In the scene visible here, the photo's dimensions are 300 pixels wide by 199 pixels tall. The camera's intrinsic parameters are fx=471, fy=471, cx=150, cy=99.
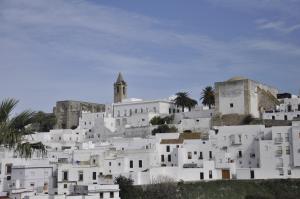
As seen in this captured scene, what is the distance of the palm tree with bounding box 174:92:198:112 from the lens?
72438mm

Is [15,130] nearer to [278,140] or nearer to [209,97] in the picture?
[278,140]

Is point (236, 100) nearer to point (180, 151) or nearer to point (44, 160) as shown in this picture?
point (180, 151)

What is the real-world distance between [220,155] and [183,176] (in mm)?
5813

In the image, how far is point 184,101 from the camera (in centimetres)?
7244

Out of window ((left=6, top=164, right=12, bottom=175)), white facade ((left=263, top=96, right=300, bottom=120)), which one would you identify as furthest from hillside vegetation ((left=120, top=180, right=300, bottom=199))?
white facade ((left=263, top=96, right=300, bottom=120))

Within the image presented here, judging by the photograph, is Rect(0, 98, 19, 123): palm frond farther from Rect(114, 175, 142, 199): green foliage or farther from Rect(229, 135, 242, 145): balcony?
Rect(229, 135, 242, 145): balcony

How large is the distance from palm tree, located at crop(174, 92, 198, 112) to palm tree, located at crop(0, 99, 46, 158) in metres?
64.8

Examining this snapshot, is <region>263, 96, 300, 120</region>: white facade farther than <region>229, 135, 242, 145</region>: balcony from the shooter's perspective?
Yes

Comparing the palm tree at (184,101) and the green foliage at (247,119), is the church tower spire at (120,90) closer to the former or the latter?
the palm tree at (184,101)

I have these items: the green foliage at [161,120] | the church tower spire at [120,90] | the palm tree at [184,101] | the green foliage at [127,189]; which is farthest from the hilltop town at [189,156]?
the church tower spire at [120,90]

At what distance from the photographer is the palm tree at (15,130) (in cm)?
777

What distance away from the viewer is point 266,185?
45.4m

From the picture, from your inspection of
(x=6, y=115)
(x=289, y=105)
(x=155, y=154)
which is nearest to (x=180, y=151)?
(x=155, y=154)

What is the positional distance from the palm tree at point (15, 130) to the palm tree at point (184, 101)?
213ft
